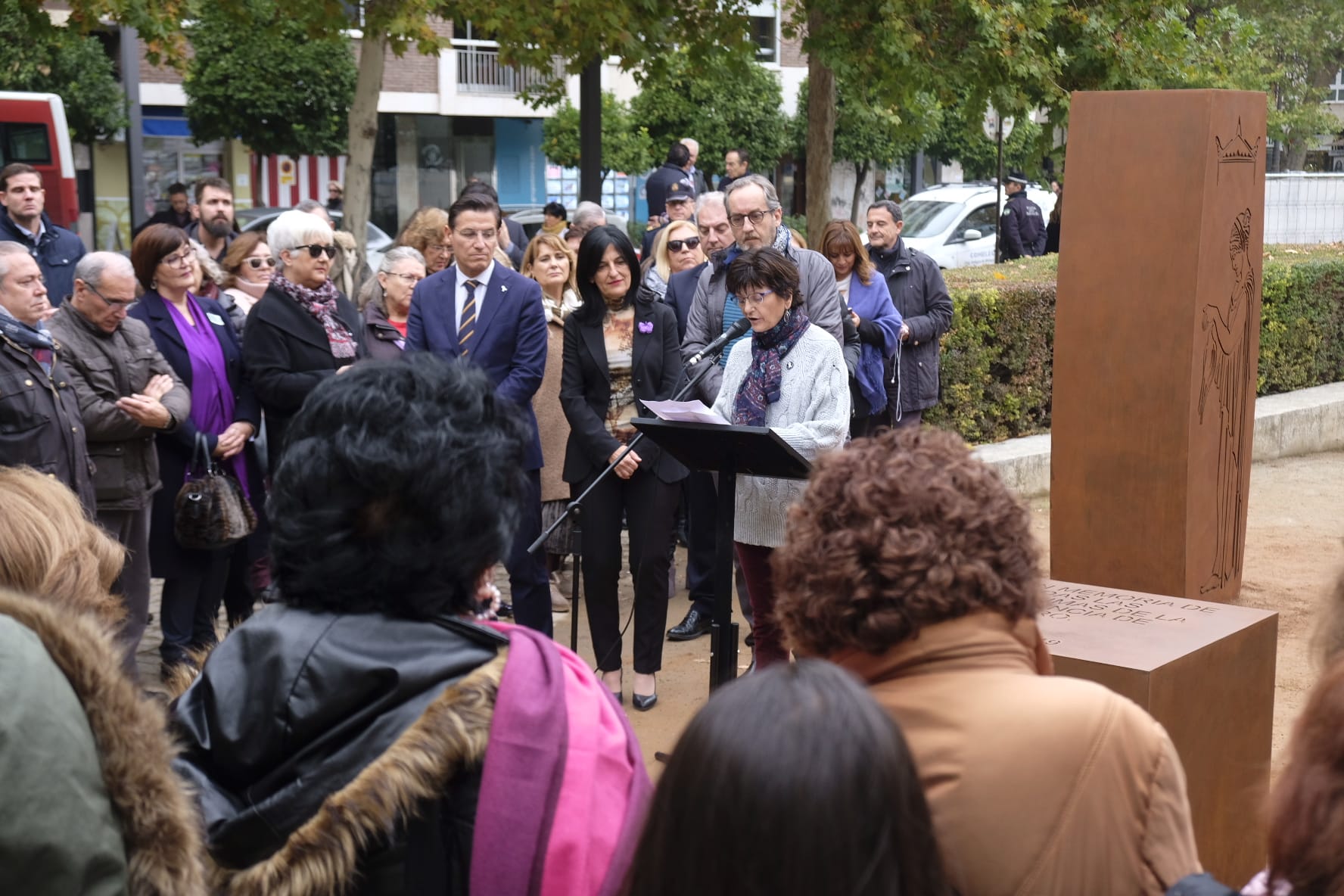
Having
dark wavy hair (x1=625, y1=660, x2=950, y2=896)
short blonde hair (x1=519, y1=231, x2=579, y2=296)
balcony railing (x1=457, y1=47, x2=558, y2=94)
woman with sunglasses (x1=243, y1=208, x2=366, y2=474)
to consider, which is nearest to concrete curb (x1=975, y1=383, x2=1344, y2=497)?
short blonde hair (x1=519, y1=231, x2=579, y2=296)

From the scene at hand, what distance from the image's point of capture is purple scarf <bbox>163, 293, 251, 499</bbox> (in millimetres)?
5648

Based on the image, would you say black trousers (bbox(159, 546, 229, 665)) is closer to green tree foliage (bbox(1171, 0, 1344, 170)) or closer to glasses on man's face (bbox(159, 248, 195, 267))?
glasses on man's face (bbox(159, 248, 195, 267))

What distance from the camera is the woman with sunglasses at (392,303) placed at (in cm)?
650

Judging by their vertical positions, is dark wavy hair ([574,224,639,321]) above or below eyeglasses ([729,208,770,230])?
below

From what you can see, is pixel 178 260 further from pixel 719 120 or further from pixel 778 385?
pixel 719 120

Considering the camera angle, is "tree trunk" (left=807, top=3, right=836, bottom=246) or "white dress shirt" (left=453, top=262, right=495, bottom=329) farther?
"tree trunk" (left=807, top=3, right=836, bottom=246)

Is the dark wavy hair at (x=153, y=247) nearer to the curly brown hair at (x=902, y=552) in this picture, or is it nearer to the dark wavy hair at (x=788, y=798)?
the curly brown hair at (x=902, y=552)

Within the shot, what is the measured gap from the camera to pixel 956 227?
2162 centimetres

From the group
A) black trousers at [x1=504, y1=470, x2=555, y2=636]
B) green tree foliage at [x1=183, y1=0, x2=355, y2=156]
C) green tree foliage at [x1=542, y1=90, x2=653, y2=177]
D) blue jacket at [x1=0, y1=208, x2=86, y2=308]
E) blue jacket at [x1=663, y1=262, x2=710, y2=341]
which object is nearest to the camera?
black trousers at [x1=504, y1=470, x2=555, y2=636]

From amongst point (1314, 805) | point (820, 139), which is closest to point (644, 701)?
point (1314, 805)

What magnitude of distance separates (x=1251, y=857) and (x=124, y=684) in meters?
2.94

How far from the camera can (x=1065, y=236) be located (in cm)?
571

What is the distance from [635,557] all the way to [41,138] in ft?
50.8

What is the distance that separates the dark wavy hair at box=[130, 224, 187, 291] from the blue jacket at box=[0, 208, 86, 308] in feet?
9.35
